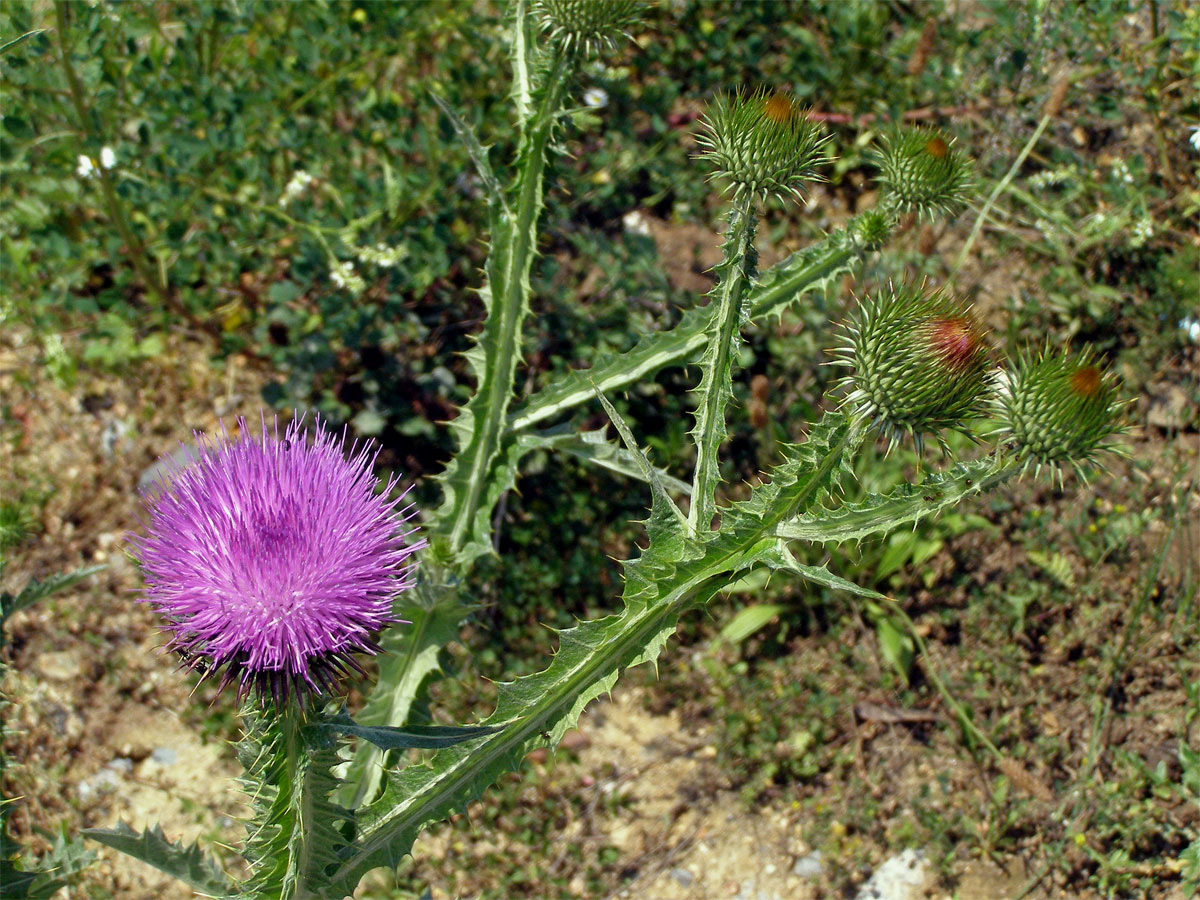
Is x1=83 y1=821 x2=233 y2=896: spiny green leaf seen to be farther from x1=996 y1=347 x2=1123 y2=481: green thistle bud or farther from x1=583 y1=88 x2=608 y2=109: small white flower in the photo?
x1=583 y1=88 x2=608 y2=109: small white flower

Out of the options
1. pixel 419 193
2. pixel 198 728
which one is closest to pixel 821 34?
pixel 419 193

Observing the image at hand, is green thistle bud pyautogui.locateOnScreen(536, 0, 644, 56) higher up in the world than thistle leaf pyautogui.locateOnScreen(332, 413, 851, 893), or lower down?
higher up

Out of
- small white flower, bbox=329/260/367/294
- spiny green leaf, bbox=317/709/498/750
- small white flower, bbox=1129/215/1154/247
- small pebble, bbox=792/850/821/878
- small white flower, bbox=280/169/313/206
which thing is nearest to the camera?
spiny green leaf, bbox=317/709/498/750

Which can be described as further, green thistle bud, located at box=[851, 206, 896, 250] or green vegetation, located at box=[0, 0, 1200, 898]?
green vegetation, located at box=[0, 0, 1200, 898]

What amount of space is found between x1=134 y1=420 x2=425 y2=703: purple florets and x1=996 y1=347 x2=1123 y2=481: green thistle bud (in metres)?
1.81

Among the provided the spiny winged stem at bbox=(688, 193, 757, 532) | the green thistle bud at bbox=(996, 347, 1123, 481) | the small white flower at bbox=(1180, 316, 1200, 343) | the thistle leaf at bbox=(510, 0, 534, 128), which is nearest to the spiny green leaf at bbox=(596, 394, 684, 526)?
the spiny winged stem at bbox=(688, 193, 757, 532)

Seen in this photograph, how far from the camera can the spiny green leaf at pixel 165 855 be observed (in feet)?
8.50

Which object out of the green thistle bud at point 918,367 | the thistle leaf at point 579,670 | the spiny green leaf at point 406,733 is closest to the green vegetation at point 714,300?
the green thistle bud at point 918,367

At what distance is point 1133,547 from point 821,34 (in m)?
3.38

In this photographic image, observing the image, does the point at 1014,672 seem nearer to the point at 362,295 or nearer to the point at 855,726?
the point at 855,726

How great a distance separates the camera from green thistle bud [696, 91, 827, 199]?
9.62ft

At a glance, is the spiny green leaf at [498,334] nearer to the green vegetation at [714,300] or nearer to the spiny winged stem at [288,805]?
the green vegetation at [714,300]

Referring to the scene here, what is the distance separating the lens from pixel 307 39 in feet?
14.6

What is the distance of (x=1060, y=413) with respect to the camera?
2.67 meters
